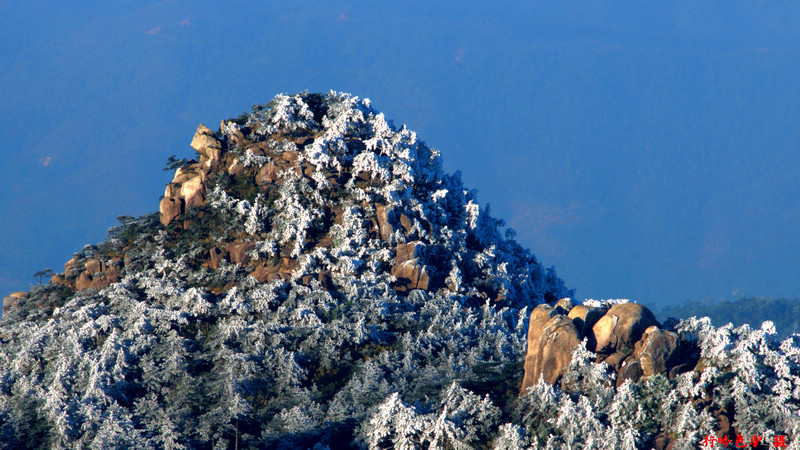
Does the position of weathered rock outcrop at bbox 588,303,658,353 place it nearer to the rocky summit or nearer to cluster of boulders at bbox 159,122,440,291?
the rocky summit

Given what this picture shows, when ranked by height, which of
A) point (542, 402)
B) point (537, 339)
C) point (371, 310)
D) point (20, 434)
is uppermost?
point (371, 310)

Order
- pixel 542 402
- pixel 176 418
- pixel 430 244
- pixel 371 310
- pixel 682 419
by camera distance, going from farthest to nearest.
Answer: pixel 430 244, pixel 371 310, pixel 176 418, pixel 542 402, pixel 682 419

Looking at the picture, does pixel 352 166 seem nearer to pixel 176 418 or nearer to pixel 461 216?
pixel 461 216

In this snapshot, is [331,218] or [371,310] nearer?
[371,310]

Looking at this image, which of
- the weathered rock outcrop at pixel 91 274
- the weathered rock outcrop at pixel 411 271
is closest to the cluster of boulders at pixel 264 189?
the weathered rock outcrop at pixel 411 271

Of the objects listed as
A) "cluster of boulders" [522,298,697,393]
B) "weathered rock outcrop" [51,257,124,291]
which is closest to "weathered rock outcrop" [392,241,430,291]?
"cluster of boulders" [522,298,697,393]

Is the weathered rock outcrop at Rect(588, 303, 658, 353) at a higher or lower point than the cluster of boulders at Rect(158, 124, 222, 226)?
lower

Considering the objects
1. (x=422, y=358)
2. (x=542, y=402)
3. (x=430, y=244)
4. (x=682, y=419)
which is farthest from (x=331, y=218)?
(x=682, y=419)
